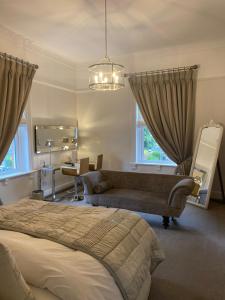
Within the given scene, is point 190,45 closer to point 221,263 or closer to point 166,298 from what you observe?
point 221,263

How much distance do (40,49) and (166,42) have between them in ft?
8.30

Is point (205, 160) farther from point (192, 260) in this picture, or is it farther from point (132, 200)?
point (192, 260)

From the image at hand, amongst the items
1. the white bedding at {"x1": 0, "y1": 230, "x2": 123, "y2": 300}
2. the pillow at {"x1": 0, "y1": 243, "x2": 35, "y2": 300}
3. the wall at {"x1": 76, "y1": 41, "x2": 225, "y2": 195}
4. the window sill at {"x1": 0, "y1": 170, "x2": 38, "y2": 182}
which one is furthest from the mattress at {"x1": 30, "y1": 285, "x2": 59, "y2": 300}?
the wall at {"x1": 76, "y1": 41, "x2": 225, "y2": 195}

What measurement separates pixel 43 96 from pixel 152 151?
2730mm

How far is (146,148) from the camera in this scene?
5.53 m

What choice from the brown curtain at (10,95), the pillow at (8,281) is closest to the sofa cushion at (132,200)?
the brown curtain at (10,95)

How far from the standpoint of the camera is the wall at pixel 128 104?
15.3 feet

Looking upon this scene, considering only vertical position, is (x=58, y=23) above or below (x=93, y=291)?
above

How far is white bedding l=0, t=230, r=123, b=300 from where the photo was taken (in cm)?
125

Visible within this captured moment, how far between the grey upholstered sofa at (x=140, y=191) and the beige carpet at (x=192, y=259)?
0.35 m

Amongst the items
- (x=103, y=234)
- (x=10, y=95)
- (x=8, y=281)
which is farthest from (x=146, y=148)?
(x=8, y=281)

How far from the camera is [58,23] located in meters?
3.65

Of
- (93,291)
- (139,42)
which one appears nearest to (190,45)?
(139,42)

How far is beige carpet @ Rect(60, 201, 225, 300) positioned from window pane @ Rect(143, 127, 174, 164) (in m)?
1.66
